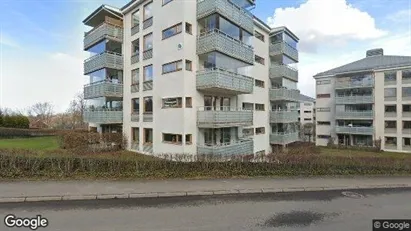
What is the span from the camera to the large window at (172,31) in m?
17.9

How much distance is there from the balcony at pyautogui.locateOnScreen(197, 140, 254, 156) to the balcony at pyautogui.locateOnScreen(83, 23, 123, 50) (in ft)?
42.6

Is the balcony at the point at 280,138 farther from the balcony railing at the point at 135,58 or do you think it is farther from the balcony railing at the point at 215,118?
the balcony railing at the point at 135,58

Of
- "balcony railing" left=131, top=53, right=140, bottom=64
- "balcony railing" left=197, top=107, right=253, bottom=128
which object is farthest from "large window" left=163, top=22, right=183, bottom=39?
"balcony railing" left=197, top=107, right=253, bottom=128

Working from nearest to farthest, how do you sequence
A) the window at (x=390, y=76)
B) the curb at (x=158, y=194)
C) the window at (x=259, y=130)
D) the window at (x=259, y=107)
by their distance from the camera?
the curb at (x=158, y=194)
the window at (x=259, y=130)
the window at (x=259, y=107)
the window at (x=390, y=76)

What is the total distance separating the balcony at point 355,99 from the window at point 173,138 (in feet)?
116

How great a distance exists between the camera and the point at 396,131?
39844 mm

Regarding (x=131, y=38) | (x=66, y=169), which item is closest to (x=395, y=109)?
(x=131, y=38)

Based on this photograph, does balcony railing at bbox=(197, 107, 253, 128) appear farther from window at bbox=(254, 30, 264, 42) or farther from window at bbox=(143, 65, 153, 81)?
window at bbox=(254, 30, 264, 42)

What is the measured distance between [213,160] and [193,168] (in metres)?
1.06

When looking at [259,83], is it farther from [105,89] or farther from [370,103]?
[370,103]

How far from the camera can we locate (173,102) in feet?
60.1

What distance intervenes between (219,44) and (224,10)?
253cm

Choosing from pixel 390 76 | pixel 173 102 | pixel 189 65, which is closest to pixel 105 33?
pixel 189 65

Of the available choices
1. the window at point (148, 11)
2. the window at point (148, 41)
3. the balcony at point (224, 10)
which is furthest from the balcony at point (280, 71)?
the window at point (148, 11)
